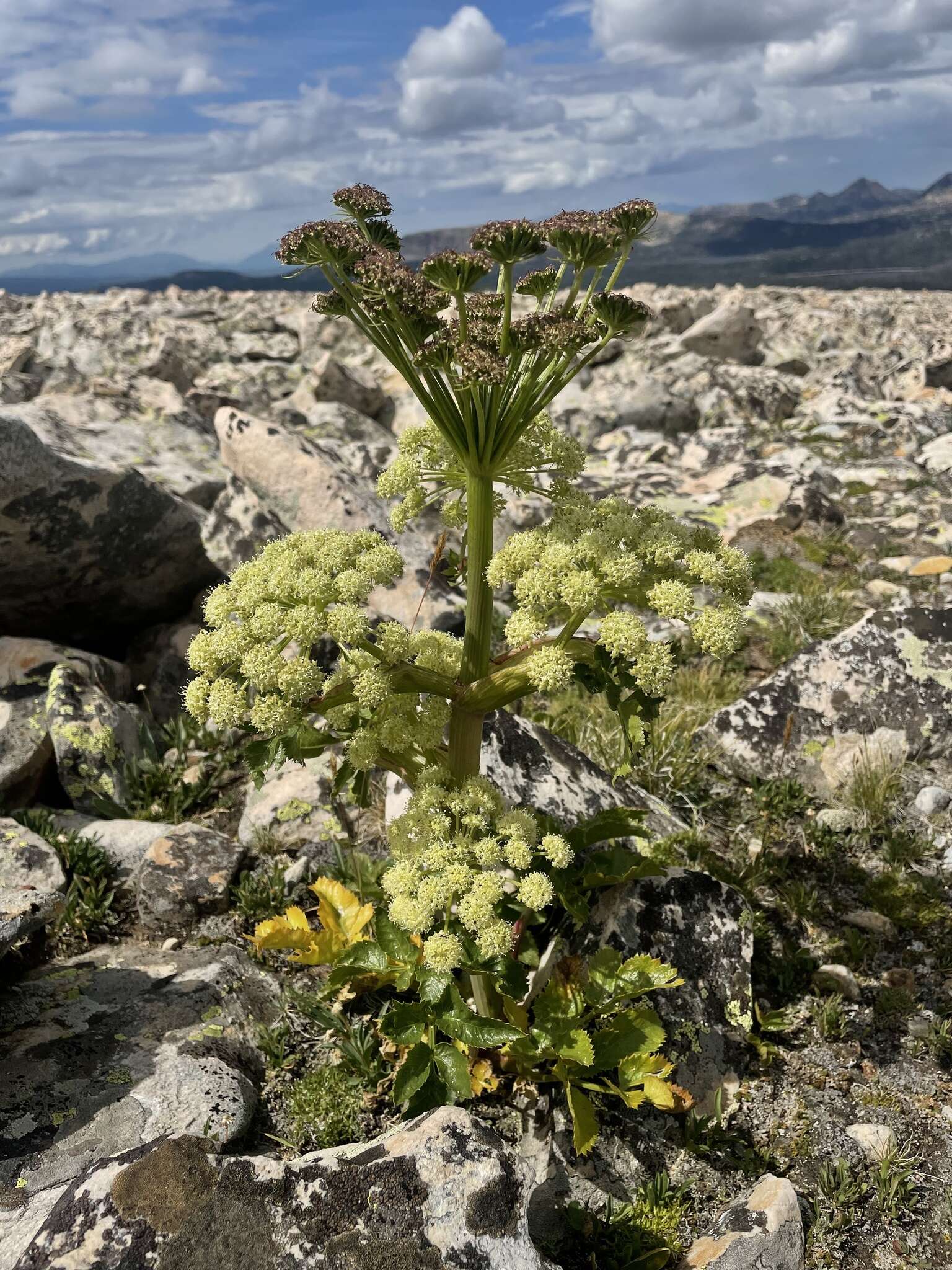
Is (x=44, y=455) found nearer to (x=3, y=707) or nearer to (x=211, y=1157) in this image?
(x=3, y=707)

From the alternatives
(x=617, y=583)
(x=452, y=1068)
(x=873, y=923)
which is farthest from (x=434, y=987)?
(x=873, y=923)

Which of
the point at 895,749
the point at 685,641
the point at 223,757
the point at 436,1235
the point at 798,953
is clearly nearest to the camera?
the point at 436,1235

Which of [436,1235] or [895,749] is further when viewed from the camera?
[895,749]

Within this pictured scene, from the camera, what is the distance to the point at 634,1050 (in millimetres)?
4867

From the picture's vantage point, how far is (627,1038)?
4.91 meters

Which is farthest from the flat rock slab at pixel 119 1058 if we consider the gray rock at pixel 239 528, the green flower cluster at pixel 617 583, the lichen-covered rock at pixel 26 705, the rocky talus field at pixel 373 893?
the gray rock at pixel 239 528

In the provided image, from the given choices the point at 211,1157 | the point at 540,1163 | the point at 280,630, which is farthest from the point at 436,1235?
the point at 280,630

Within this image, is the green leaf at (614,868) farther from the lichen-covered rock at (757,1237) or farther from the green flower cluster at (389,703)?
the lichen-covered rock at (757,1237)

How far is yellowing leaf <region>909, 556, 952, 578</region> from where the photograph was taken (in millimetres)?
11367

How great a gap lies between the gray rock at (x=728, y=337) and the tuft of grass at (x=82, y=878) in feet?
92.1

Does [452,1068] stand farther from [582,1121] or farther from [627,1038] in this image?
[627,1038]

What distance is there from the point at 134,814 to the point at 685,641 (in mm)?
5763

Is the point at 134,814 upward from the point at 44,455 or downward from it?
downward

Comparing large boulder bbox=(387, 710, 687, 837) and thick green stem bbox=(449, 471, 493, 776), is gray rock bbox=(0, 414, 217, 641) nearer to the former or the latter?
large boulder bbox=(387, 710, 687, 837)
